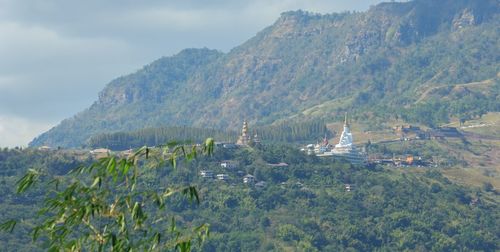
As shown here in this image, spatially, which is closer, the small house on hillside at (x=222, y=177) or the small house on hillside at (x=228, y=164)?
the small house on hillside at (x=222, y=177)

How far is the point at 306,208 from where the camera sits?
177875mm

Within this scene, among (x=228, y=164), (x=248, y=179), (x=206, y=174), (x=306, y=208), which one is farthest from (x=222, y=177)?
(x=306, y=208)

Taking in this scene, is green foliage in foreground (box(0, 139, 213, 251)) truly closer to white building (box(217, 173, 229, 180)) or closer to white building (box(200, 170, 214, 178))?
white building (box(200, 170, 214, 178))

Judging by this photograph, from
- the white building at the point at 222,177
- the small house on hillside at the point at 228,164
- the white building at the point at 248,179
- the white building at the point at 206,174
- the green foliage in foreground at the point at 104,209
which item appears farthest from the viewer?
the small house on hillside at the point at 228,164

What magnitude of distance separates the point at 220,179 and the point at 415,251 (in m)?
36.4

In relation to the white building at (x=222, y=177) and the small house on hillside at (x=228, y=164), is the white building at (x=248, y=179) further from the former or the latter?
the small house on hillside at (x=228, y=164)

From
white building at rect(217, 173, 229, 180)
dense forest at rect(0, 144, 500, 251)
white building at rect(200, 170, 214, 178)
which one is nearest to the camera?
dense forest at rect(0, 144, 500, 251)

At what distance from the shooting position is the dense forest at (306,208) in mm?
163750

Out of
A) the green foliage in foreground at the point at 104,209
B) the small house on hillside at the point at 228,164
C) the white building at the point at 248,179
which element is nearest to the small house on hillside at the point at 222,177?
the white building at the point at 248,179

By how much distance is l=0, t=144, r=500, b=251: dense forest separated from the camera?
164 meters

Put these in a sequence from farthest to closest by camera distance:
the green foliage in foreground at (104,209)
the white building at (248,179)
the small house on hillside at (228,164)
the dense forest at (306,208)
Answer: the small house on hillside at (228,164), the white building at (248,179), the dense forest at (306,208), the green foliage in foreground at (104,209)

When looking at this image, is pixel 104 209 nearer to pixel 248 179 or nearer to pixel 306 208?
pixel 306 208

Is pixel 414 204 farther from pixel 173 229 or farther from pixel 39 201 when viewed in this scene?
pixel 173 229

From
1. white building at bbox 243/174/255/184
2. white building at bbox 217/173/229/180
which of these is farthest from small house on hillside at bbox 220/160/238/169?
white building at bbox 217/173/229/180
